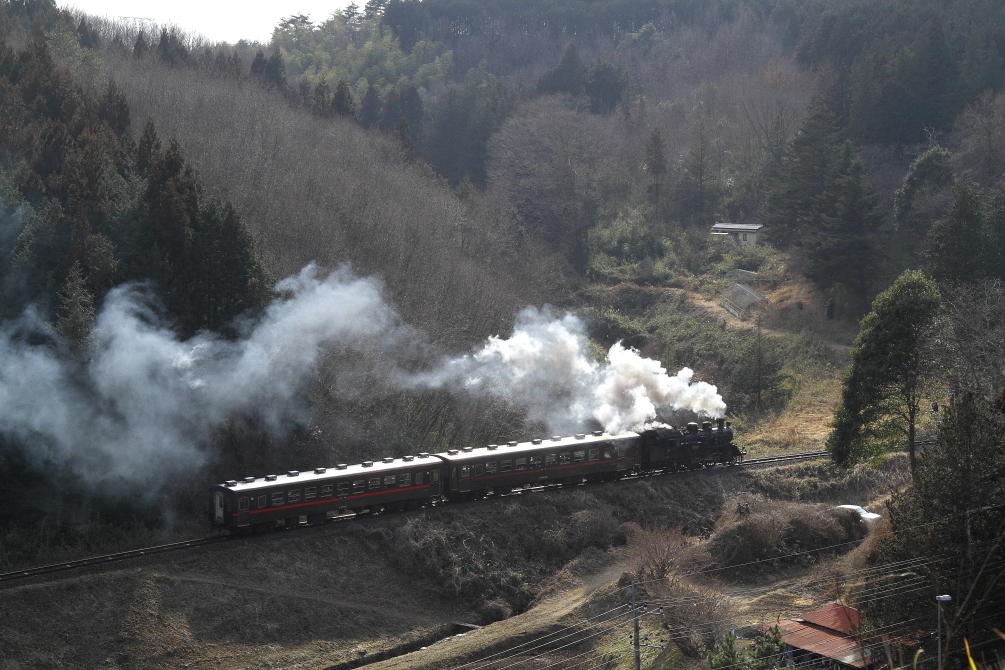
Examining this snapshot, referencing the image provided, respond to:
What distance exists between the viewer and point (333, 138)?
7069 cm

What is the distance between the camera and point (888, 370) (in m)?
36.8

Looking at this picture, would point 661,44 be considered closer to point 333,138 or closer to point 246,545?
point 333,138

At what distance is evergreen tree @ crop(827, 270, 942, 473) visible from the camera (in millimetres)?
36438

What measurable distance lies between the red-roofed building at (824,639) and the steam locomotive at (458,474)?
45.4 feet

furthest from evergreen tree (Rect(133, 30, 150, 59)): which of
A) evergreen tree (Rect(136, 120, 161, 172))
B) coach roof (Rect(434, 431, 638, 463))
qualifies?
coach roof (Rect(434, 431, 638, 463))

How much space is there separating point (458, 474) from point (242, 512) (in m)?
8.44

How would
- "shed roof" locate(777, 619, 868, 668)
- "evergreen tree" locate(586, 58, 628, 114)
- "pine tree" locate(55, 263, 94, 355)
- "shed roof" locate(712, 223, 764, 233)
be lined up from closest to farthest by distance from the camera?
"shed roof" locate(777, 619, 868, 668)
"pine tree" locate(55, 263, 94, 355)
"shed roof" locate(712, 223, 764, 233)
"evergreen tree" locate(586, 58, 628, 114)

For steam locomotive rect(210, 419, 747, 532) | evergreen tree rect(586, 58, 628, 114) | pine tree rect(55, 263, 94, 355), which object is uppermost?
evergreen tree rect(586, 58, 628, 114)

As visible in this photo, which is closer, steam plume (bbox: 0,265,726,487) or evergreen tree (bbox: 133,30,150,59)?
steam plume (bbox: 0,265,726,487)

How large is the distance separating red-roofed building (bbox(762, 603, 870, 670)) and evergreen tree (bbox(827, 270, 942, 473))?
1360 centimetres

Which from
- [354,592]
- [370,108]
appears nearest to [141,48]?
[370,108]

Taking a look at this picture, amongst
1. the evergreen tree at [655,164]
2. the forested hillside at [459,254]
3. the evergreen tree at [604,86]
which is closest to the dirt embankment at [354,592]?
the forested hillside at [459,254]

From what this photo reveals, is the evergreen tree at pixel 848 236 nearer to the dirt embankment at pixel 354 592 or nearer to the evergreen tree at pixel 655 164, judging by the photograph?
the evergreen tree at pixel 655 164

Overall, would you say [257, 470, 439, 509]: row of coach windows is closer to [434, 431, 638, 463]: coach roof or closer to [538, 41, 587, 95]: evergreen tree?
[434, 431, 638, 463]: coach roof
